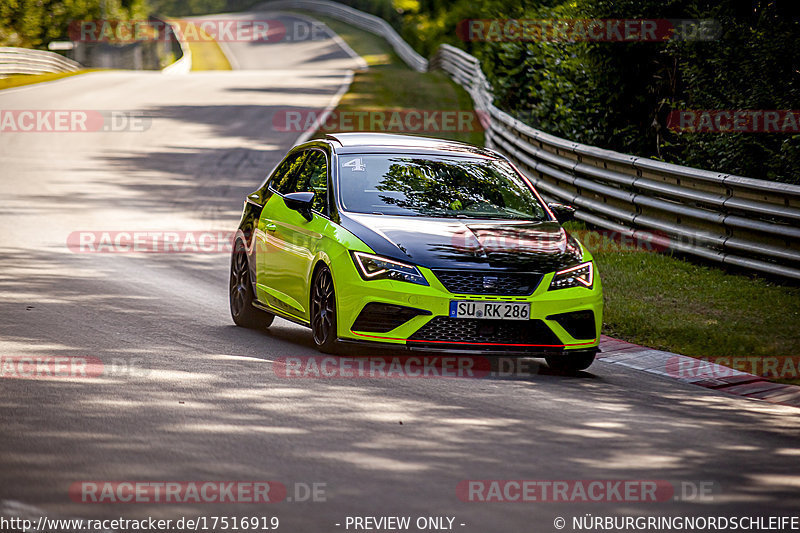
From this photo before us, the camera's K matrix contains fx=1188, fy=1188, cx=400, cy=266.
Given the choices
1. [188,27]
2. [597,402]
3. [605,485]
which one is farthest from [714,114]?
[188,27]

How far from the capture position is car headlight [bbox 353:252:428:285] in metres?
8.55

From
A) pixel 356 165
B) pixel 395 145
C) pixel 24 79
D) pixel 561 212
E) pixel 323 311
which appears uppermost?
pixel 395 145

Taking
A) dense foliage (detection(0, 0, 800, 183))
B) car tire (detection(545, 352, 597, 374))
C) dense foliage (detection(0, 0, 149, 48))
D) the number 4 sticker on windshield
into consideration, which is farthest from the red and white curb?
dense foliage (detection(0, 0, 149, 48))

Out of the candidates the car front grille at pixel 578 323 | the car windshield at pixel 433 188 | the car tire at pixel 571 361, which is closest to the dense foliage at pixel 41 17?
the car windshield at pixel 433 188

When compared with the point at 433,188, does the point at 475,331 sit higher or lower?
lower

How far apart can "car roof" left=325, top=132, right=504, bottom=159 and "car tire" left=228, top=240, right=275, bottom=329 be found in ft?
4.63

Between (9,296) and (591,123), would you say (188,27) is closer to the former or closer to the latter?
(591,123)

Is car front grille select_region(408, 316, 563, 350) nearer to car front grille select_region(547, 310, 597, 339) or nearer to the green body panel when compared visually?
the green body panel

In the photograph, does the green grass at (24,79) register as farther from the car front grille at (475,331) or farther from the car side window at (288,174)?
the car front grille at (475,331)

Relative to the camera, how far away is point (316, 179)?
10273 millimetres

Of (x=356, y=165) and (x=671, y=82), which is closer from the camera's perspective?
(x=356, y=165)

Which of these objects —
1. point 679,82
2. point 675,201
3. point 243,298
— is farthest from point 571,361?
point 679,82

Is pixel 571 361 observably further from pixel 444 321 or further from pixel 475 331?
pixel 444 321

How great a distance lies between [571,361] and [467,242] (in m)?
1.23
